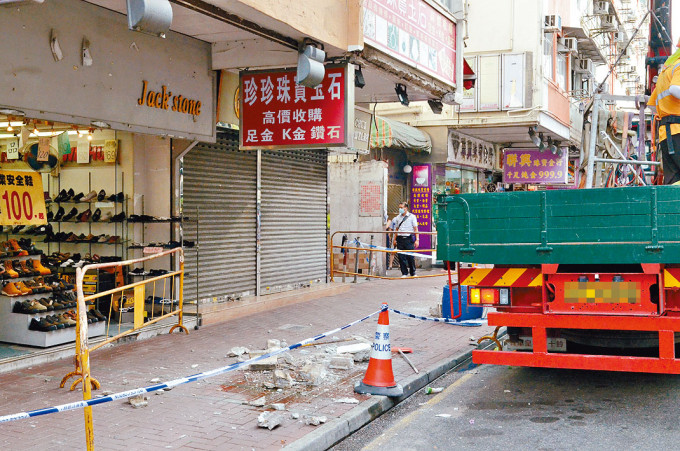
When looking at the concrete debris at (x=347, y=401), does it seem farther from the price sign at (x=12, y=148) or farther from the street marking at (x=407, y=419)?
the price sign at (x=12, y=148)

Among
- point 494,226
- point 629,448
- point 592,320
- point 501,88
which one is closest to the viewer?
point 629,448

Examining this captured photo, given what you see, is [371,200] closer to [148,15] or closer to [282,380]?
[282,380]

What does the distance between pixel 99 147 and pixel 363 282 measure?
8.32 m

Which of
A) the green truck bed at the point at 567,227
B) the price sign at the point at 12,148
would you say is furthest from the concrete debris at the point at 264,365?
the price sign at the point at 12,148

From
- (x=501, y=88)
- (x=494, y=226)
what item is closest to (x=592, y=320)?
(x=494, y=226)

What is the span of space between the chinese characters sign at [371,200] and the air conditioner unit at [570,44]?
986 centimetres

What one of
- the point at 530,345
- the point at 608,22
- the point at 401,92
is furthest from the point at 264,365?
the point at 608,22

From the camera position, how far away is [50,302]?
823cm

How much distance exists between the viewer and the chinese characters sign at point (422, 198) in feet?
69.4

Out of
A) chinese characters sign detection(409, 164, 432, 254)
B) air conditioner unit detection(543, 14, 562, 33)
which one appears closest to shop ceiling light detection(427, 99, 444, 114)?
chinese characters sign detection(409, 164, 432, 254)

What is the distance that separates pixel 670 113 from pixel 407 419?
4.95 m

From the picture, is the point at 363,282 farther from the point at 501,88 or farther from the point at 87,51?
the point at 87,51

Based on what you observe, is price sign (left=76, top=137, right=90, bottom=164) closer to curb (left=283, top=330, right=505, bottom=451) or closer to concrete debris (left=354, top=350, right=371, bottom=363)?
concrete debris (left=354, top=350, right=371, bottom=363)

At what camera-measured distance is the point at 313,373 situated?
677 centimetres
